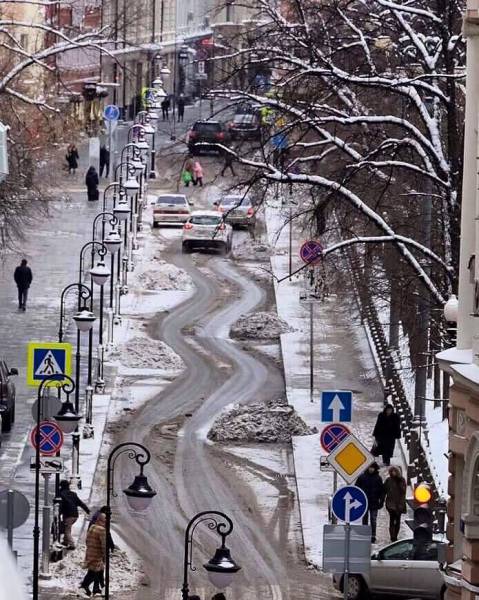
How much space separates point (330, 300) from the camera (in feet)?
163

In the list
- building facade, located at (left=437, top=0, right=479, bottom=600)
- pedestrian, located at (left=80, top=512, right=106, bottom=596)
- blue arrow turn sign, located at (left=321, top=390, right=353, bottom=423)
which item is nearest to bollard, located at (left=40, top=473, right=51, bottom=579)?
pedestrian, located at (left=80, top=512, right=106, bottom=596)

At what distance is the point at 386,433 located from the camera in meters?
33.4

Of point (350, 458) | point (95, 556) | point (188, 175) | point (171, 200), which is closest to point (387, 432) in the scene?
point (95, 556)

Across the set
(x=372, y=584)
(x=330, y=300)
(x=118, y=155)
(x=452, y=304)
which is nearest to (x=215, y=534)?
(x=372, y=584)

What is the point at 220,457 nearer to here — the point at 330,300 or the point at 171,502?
the point at 171,502

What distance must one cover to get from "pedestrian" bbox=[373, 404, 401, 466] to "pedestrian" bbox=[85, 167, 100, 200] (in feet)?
99.3

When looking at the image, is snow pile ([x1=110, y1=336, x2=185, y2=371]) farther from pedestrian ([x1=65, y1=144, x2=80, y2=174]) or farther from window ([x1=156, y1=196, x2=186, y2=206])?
pedestrian ([x1=65, y1=144, x2=80, y2=174])

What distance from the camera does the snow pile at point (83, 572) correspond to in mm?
26234

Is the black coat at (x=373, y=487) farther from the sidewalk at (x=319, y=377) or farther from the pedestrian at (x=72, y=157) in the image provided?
the pedestrian at (x=72, y=157)

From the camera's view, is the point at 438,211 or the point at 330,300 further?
the point at 330,300

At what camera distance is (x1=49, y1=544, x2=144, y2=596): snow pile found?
86.1 ft

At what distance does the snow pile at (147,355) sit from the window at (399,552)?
51.9ft

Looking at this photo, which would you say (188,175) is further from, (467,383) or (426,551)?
(467,383)

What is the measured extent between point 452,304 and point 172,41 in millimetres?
81377
